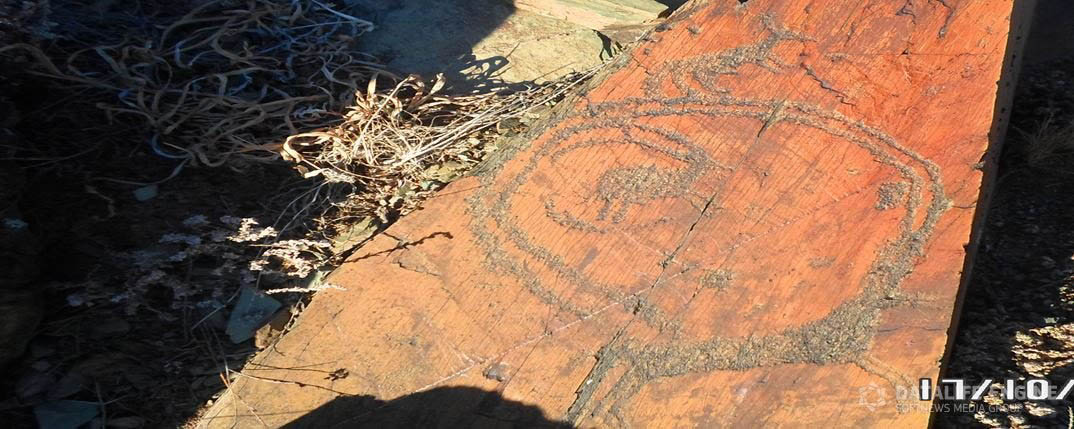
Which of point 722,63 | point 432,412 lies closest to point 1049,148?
point 722,63

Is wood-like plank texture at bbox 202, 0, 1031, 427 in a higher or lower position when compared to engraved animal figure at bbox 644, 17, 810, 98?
lower

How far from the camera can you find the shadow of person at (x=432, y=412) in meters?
1.52

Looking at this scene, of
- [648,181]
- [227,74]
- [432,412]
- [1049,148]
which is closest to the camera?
[432,412]

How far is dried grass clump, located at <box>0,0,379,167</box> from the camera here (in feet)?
8.58

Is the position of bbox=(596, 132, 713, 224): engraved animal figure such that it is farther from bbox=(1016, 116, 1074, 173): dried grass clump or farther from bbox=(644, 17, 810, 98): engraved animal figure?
bbox=(1016, 116, 1074, 173): dried grass clump

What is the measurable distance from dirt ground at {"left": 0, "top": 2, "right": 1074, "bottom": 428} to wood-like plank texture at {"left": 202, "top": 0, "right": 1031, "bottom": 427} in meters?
0.47

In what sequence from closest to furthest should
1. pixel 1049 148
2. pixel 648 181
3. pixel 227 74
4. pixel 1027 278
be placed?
1. pixel 648 181
2. pixel 1027 278
3. pixel 1049 148
4. pixel 227 74

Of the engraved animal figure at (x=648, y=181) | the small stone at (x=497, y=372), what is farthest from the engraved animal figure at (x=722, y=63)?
the small stone at (x=497, y=372)

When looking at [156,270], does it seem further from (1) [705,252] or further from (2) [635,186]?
(1) [705,252]

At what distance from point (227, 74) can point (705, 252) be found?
2.02m

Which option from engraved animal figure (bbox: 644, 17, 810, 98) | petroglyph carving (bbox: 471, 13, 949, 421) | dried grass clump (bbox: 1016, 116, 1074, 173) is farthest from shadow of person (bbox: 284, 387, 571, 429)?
dried grass clump (bbox: 1016, 116, 1074, 173)

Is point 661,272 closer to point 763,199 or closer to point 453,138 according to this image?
point 763,199

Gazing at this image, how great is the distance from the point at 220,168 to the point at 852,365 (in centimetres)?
200

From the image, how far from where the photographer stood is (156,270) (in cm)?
217
